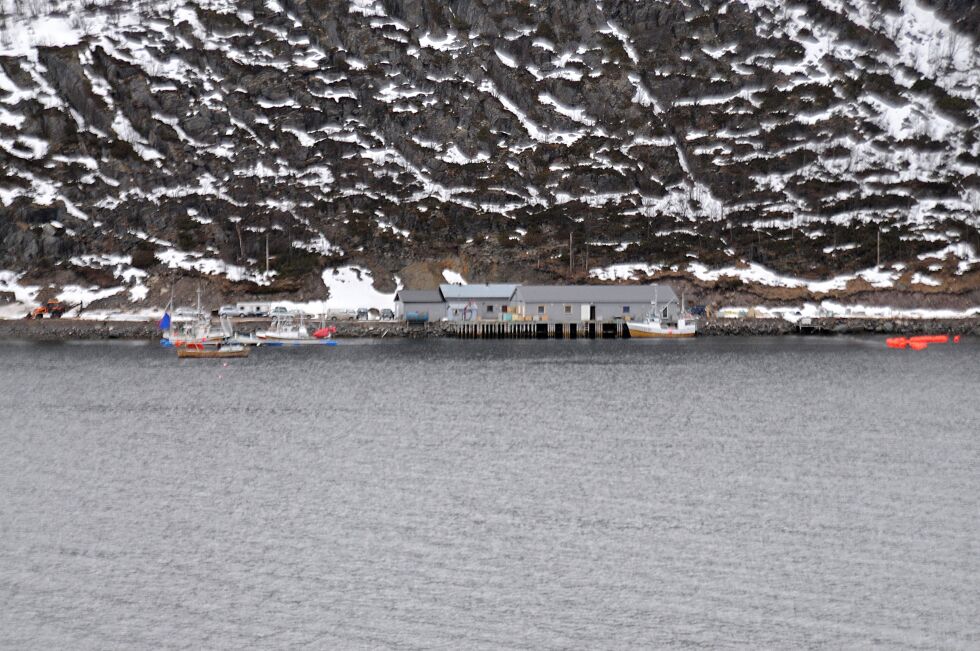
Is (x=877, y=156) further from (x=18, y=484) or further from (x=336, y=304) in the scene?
(x=18, y=484)

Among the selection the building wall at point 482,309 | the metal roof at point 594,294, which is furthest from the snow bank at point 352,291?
the metal roof at point 594,294

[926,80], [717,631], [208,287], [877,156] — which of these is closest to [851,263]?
[877,156]

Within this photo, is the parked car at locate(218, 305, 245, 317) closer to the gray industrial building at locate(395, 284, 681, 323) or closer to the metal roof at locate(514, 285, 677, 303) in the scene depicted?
the gray industrial building at locate(395, 284, 681, 323)

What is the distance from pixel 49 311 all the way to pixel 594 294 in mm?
64976

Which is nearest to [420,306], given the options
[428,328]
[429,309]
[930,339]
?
[429,309]

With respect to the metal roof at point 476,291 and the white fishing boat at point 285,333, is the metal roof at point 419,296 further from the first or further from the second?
the white fishing boat at point 285,333

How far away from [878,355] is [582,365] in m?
28.9

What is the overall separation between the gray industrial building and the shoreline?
3860mm

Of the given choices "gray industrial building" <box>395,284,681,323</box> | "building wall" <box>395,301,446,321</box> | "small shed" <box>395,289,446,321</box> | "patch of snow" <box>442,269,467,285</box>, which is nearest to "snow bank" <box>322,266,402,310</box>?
"small shed" <box>395,289,446,321</box>

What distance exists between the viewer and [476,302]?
134 m

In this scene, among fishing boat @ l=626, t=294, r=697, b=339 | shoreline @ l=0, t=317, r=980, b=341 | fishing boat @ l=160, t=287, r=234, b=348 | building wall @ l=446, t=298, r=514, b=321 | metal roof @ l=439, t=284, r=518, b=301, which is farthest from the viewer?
metal roof @ l=439, t=284, r=518, b=301

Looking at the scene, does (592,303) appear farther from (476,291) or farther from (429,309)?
(429,309)

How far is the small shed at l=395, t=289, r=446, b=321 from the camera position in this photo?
13200 centimetres

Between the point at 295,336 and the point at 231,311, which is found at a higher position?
the point at 231,311
